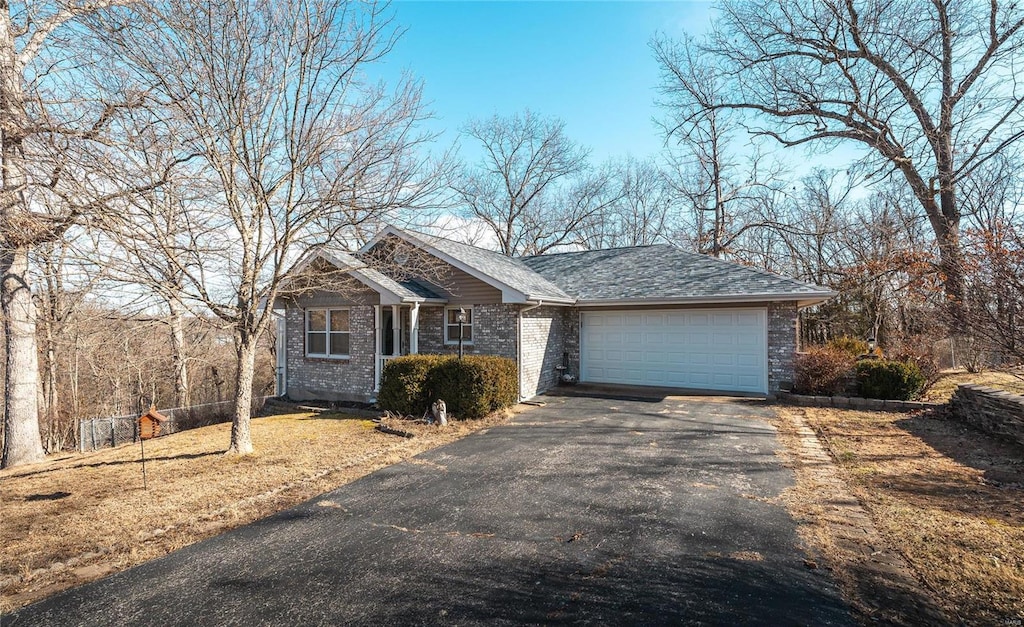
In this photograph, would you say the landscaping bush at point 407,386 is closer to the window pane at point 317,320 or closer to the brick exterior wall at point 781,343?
the window pane at point 317,320

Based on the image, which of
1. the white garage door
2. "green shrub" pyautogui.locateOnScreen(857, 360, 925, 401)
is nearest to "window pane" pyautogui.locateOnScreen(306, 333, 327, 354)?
the white garage door

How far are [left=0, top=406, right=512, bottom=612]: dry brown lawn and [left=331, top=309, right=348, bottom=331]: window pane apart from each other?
376 cm

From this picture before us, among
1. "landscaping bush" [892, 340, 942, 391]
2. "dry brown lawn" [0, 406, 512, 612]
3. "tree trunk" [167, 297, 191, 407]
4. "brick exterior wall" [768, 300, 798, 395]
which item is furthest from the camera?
"tree trunk" [167, 297, 191, 407]

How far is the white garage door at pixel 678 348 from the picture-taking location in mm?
11836

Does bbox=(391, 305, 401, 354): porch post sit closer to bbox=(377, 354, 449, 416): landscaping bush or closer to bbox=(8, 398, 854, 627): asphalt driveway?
bbox=(377, 354, 449, 416): landscaping bush

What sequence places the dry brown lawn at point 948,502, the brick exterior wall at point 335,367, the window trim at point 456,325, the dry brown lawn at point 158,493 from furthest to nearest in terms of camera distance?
the window trim at point 456,325 → the brick exterior wall at point 335,367 → the dry brown lawn at point 158,493 → the dry brown lawn at point 948,502

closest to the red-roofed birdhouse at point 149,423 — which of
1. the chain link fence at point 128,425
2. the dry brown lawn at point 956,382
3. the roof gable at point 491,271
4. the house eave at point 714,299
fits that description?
the roof gable at point 491,271

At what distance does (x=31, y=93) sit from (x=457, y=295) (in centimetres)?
838

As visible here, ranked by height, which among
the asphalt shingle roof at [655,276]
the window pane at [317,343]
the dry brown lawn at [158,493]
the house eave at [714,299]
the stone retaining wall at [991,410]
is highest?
the asphalt shingle roof at [655,276]

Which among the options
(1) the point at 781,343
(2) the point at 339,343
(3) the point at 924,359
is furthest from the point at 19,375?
(3) the point at 924,359

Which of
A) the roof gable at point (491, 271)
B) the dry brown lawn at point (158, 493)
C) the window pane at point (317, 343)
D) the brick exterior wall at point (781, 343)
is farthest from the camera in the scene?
the window pane at point (317, 343)

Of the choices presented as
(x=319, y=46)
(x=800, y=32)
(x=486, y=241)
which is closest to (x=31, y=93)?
(x=319, y=46)

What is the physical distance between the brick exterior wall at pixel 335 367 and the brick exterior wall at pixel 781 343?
1022cm

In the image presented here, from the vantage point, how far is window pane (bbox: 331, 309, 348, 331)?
40.9 feet
